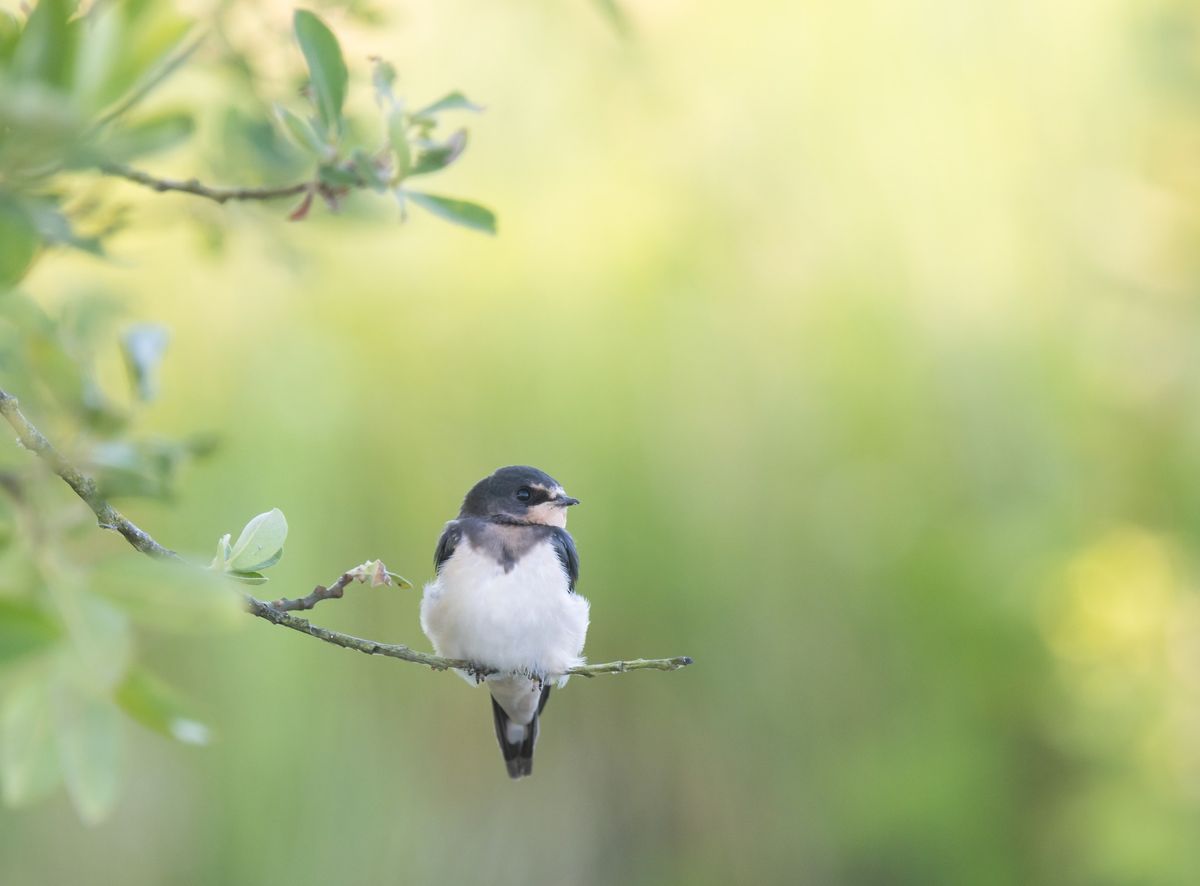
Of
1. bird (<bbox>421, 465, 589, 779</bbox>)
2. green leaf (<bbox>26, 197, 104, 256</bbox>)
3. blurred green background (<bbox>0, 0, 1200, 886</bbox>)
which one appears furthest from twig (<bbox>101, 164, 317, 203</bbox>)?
blurred green background (<bbox>0, 0, 1200, 886</bbox>)

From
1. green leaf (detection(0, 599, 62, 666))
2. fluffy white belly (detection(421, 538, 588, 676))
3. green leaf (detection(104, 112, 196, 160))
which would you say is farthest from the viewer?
fluffy white belly (detection(421, 538, 588, 676))

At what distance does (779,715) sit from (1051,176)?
1.74m

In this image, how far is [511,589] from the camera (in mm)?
1816

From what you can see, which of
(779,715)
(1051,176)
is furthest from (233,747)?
(1051,176)

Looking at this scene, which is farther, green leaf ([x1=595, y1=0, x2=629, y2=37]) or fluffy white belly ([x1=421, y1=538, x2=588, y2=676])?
fluffy white belly ([x1=421, y1=538, x2=588, y2=676])

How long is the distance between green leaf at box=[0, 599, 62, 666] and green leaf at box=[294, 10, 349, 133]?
0.55 meters

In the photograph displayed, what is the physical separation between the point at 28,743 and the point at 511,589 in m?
1.25

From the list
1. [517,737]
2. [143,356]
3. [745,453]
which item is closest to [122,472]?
[143,356]

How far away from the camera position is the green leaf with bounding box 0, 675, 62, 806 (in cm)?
57

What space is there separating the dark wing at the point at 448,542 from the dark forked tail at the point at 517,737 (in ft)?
0.78

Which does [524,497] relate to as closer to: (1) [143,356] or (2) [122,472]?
(1) [143,356]

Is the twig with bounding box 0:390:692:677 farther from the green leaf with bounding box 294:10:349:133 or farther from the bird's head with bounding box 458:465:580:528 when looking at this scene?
the bird's head with bounding box 458:465:580:528

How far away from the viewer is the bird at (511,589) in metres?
1.79

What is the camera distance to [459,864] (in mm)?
3350
